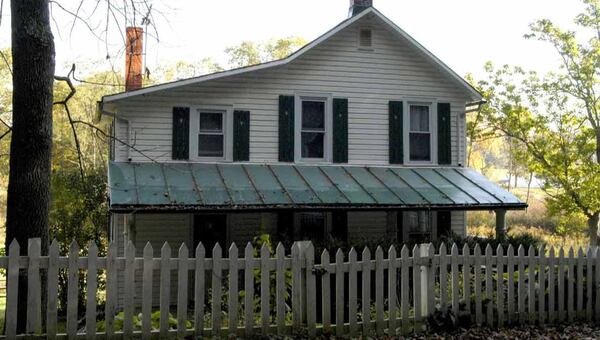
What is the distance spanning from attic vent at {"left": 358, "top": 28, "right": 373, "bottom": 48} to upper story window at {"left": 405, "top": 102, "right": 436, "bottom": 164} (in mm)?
1944

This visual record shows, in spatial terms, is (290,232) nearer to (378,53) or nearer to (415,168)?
(415,168)

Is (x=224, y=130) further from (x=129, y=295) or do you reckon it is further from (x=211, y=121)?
(x=129, y=295)

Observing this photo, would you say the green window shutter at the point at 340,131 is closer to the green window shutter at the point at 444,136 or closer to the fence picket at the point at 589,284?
the green window shutter at the point at 444,136

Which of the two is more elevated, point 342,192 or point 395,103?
point 395,103

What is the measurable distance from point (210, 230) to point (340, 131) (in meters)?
4.14

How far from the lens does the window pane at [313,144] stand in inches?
559

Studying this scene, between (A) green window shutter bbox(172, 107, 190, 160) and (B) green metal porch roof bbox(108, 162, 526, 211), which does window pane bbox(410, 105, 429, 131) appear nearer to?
(B) green metal porch roof bbox(108, 162, 526, 211)

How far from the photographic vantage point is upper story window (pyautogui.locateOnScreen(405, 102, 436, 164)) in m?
14.9

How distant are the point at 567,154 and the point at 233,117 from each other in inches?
498

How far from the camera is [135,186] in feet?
37.8

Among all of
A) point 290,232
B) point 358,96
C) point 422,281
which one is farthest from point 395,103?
point 422,281

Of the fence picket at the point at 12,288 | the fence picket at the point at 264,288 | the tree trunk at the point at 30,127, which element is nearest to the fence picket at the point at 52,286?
the fence picket at the point at 12,288

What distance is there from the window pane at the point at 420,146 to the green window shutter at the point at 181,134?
5940 mm

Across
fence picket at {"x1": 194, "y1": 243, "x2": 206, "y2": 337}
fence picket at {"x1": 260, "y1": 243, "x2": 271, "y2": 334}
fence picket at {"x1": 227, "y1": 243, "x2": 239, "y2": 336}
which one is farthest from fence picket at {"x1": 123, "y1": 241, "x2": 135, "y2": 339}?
fence picket at {"x1": 260, "y1": 243, "x2": 271, "y2": 334}
